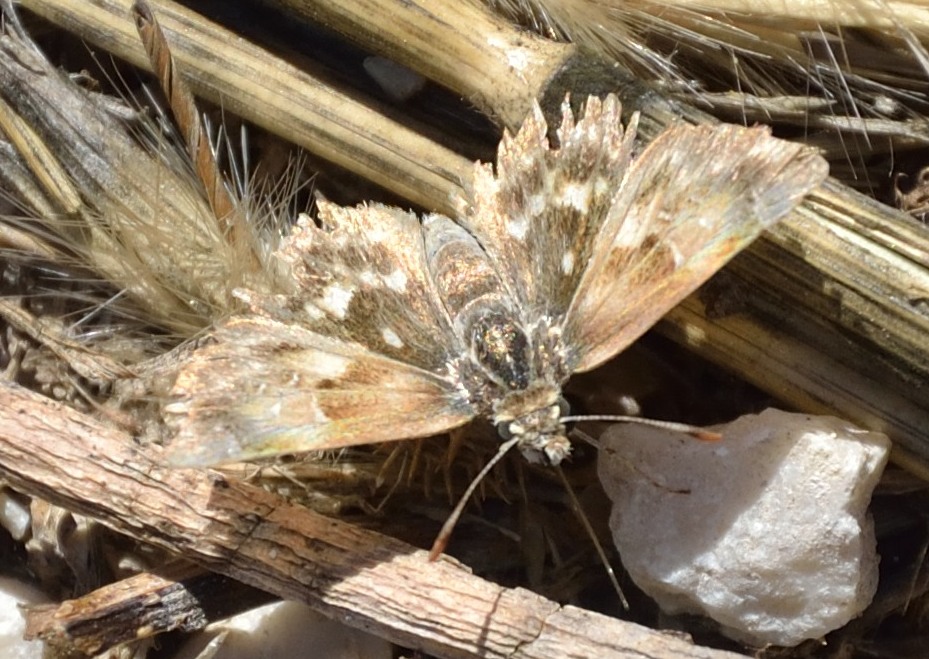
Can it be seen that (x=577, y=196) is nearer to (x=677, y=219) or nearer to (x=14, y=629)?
(x=677, y=219)

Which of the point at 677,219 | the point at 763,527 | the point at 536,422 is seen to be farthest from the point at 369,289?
the point at 763,527

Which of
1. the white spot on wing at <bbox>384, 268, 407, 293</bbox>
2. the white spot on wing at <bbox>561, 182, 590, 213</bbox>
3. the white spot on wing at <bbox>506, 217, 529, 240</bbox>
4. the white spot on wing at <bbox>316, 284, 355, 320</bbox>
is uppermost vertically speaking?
the white spot on wing at <bbox>561, 182, 590, 213</bbox>

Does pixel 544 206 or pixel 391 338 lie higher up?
pixel 544 206

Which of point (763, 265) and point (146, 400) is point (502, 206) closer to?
point (763, 265)

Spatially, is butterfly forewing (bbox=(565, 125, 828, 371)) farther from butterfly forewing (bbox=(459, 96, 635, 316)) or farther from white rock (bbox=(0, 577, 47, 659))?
white rock (bbox=(0, 577, 47, 659))

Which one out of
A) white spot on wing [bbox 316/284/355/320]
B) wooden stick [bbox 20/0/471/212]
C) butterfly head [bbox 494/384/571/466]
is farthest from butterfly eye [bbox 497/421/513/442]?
wooden stick [bbox 20/0/471/212]

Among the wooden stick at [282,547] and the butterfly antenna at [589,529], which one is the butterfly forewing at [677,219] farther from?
the wooden stick at [282,547]
